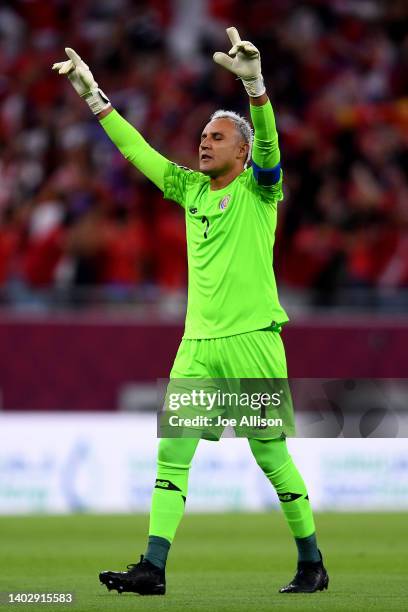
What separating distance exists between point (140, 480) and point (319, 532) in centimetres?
255

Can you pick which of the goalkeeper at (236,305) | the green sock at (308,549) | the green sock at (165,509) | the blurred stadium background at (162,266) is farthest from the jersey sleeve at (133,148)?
the blurred stadium background at (162,266)

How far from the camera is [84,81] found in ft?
24.6

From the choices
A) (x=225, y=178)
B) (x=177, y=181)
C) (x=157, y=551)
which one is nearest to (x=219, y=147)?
(x=225, y=178)

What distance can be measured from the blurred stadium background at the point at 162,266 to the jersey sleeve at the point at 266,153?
6.79 metres

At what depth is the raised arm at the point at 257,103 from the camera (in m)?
6.74

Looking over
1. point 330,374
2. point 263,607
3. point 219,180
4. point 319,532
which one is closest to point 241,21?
point 330,374

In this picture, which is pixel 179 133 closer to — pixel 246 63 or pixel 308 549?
pixel 246 63

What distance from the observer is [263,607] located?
6406 millimetres

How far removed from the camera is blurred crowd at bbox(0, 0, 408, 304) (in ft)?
47.7

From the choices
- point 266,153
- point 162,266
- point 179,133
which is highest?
point 179,133

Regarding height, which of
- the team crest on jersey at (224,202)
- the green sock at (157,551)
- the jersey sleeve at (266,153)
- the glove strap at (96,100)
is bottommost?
the green sock at (157,551)

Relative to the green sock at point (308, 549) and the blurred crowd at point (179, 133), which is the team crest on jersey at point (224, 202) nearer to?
the green sock at point (308, 549)

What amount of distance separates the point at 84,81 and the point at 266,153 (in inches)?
46.9

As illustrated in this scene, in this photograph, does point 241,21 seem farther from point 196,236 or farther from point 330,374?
point 196,236
